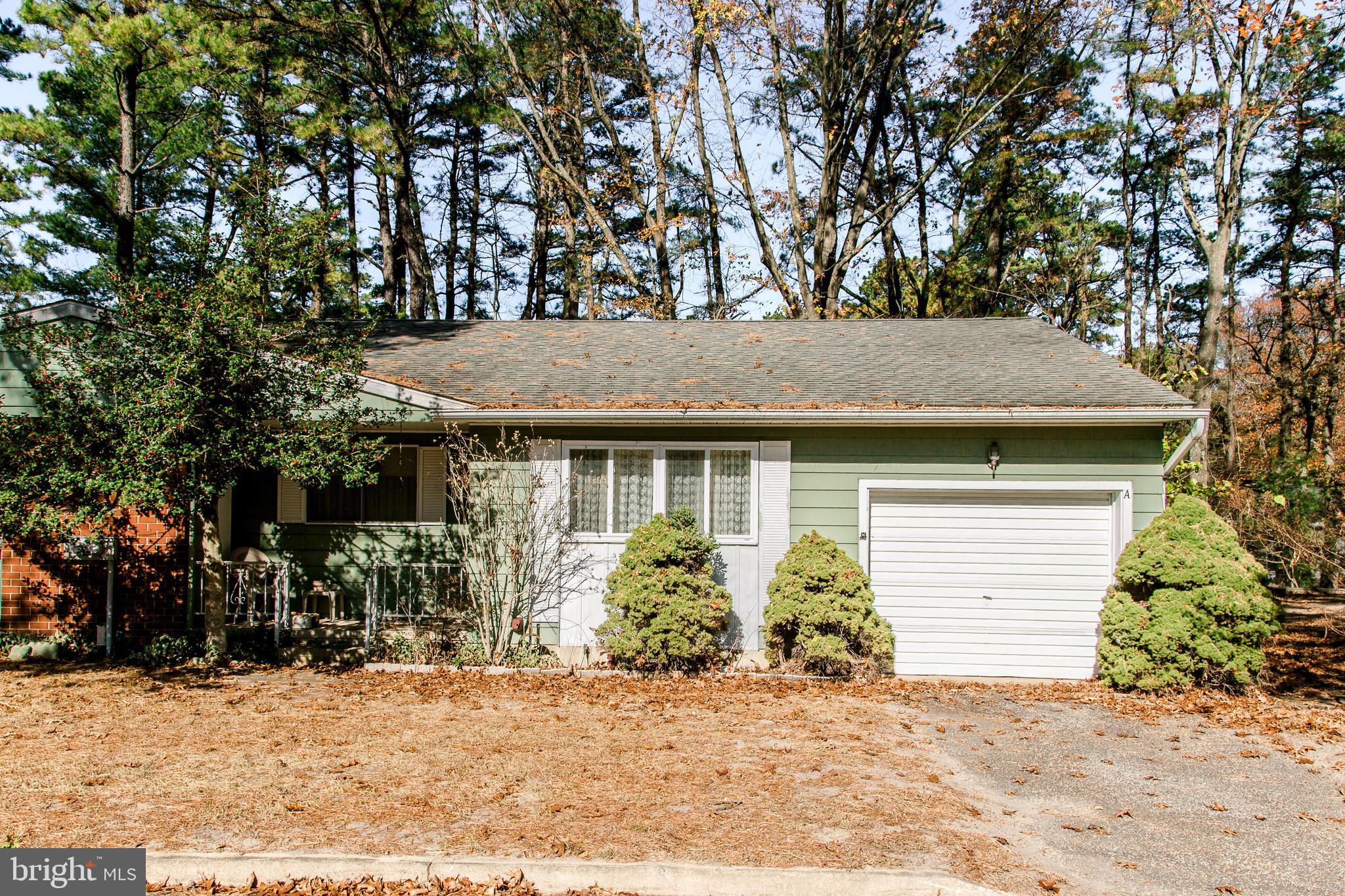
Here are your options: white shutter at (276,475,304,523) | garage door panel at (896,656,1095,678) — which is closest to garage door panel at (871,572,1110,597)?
garage door panel at (896,656,1095,678)

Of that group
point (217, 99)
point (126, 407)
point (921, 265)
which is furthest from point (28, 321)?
point (921, 265)

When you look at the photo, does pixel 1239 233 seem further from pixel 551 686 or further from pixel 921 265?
pixel 551 686

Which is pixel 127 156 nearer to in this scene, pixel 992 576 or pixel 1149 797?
pixel 992 576

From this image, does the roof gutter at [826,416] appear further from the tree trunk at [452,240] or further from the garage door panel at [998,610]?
the tree trunk at [452,240]

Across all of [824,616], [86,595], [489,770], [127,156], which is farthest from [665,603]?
[127,156]

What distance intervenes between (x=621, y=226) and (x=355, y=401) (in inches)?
619

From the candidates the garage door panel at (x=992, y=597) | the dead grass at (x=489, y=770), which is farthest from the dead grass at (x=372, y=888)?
the garage door panel at (x=992, y=597)

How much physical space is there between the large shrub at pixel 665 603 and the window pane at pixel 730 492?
0.49m

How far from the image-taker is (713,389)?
9.77 m

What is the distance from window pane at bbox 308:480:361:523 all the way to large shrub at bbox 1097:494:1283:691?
28.0 ft

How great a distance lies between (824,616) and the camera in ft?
28.1

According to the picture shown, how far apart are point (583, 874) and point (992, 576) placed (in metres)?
6.61

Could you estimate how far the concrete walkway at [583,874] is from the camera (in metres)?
3.97

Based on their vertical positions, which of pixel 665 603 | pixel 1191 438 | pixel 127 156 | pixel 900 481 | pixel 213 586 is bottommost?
pixel 665 603
